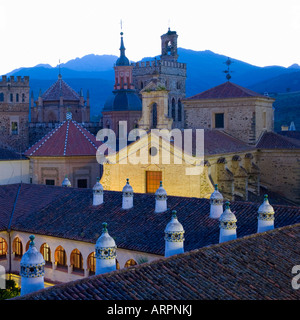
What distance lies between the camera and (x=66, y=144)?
105 ft

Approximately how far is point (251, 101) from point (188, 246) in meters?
17.3

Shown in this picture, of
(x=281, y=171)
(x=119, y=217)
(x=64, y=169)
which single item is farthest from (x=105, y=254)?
(x=281, y=171)

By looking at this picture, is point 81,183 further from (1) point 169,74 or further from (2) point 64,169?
(1) point 169,74

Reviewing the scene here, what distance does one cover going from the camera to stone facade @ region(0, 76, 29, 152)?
4891 centimetres

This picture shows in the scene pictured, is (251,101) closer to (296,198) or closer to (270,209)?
(296,198)

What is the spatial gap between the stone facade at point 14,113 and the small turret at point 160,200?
3145 centimetres

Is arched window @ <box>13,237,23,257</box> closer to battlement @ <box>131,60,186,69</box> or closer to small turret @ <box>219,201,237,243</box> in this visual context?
small turret @ <box>219,201,237,243</box>

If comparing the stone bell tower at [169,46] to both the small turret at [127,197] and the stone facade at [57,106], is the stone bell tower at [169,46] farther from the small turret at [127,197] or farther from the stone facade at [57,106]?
the small turret at [127,197]

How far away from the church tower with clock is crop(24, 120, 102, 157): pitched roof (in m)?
33.2


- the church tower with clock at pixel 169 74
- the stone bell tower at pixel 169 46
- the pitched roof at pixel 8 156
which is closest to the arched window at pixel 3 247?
the pitched roof at pixel 8 156
